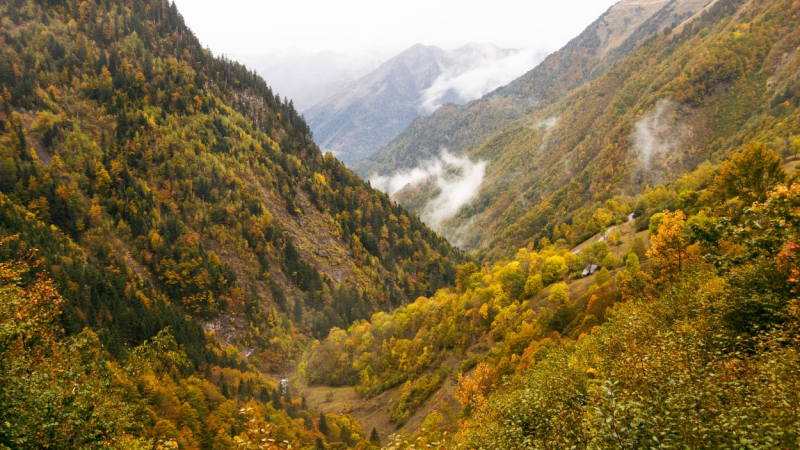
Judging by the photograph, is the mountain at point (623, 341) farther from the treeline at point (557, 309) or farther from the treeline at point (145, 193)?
the treeline at point (145, 193)

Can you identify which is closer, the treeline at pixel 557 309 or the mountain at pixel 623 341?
the mountain at pixel 623 341

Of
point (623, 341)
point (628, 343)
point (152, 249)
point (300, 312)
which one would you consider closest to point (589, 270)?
point (623, 341)

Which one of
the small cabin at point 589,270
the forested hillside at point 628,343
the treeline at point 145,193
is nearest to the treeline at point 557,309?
the forested hillside at point 628,343

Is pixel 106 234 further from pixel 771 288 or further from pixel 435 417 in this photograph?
pixel 771 288

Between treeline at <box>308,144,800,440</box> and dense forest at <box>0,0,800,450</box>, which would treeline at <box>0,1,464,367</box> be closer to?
dense forest at <box>0,0,800,450</box>

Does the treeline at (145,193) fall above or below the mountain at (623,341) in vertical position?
above

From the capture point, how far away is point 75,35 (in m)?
196

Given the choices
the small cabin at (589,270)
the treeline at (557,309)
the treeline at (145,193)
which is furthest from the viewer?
the treeline at (145,193)

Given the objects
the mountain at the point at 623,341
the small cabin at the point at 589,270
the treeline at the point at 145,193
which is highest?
the treeline at the point at 145,193

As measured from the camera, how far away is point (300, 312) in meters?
178

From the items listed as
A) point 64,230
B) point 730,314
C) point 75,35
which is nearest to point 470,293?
point 730,314

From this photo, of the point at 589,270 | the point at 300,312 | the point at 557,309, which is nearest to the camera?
the point at 557,309

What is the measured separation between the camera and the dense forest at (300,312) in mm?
24219

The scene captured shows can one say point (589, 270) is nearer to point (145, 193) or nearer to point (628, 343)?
point (628, 343)
